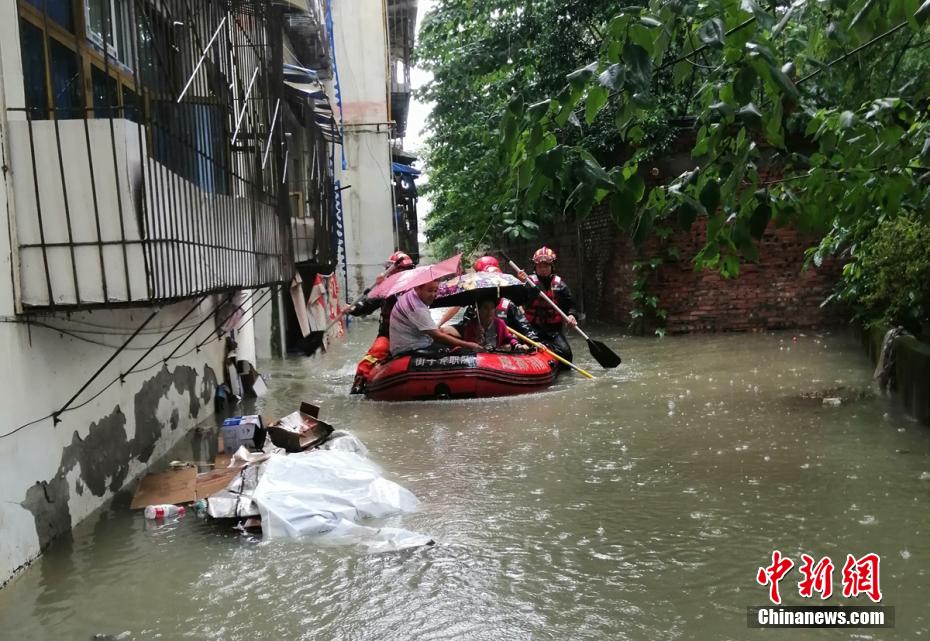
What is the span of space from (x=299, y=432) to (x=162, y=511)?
1.30m

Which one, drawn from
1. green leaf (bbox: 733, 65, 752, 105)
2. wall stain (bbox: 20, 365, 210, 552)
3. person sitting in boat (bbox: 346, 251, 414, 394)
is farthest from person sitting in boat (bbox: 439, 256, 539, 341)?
green leaf (bbox: 733, 65, 752, 105)

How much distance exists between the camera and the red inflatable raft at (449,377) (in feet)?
33.0

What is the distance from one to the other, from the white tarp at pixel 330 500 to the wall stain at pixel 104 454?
1.12 metres

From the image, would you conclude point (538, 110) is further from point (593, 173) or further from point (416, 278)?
point (416, 278)

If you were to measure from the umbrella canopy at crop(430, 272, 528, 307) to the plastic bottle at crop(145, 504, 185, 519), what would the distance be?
5693mm

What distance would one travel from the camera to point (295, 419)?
270 inches

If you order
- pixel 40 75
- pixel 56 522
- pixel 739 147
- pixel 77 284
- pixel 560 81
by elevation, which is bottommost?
pixel 56 522

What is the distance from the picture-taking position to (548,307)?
39.2 ft

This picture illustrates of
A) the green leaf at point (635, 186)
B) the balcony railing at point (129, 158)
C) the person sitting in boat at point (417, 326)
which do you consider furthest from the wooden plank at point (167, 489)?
the person sitting in boat at point (417, 326)

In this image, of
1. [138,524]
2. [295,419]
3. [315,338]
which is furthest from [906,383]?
[315,338]

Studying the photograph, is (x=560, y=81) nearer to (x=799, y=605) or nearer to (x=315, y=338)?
(x=315, y=338)

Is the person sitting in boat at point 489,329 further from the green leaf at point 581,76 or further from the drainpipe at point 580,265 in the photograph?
the green leaf at point 581,76

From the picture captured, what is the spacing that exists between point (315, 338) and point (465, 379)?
4.19m

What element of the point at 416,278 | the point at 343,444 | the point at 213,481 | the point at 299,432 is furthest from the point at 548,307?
the point at 213,481
